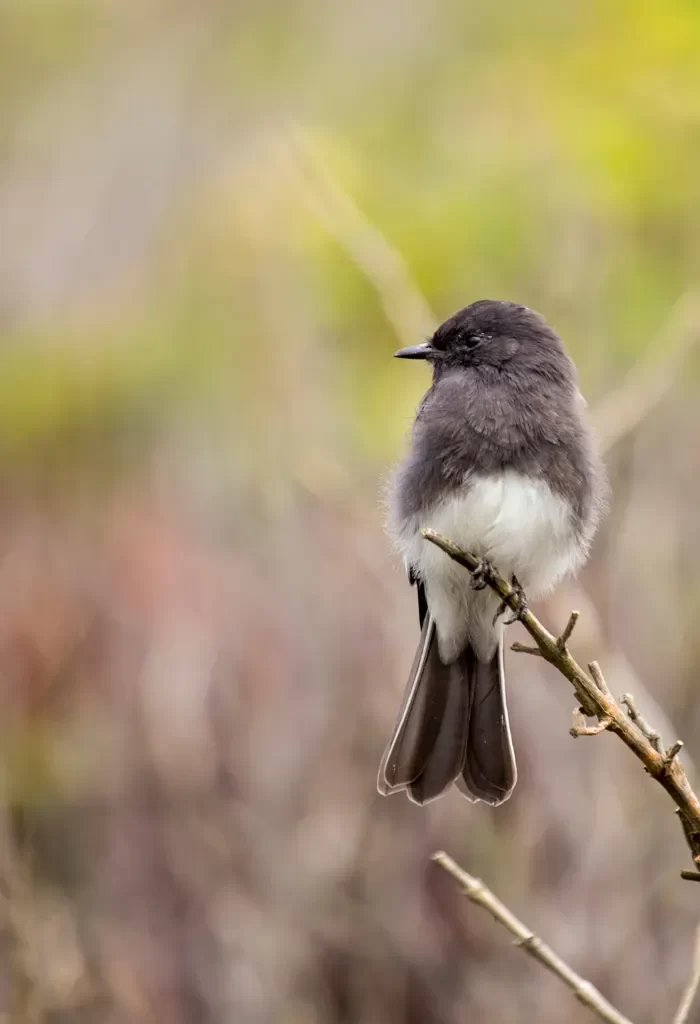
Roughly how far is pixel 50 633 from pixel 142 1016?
1.76 metres

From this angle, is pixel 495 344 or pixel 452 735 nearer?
pixel 452 735

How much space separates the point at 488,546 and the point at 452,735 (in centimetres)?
48

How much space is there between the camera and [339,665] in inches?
200

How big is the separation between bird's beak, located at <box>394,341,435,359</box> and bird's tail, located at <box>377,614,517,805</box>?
2.57 feet

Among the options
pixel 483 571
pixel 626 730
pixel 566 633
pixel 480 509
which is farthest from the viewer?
→ pixel 480 509

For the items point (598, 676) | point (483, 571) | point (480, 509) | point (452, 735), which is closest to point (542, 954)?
point (598, 676)

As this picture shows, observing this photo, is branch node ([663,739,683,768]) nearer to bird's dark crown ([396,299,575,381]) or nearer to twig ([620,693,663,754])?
twig ([620,693,663,754])

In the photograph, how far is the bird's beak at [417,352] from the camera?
11.3 ft

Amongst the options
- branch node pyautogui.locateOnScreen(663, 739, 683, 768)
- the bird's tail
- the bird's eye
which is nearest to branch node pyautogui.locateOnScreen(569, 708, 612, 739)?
branch node pyautogui.locateOnScreen(663, 739, 683, 768)

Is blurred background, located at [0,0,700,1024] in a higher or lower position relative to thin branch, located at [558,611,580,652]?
higher

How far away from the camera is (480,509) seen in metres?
3.11

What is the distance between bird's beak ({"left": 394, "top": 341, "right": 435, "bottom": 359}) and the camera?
135 inches

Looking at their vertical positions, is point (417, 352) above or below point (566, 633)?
above

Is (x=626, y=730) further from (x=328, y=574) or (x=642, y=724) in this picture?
(x=328, y=574)
